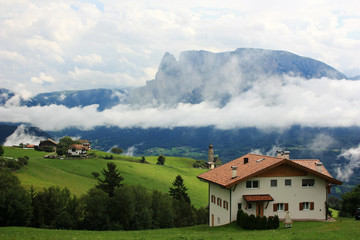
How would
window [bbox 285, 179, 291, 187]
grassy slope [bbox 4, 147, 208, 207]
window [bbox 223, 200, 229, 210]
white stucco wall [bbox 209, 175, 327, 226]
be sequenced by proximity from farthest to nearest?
1. grassy slope [bbox 4, 147, 208, 207]
2. window [bbox 285, 179, 291, 187]
3. window [bbox 223, 200, 229, 210]
4. white stucco wall [bbox 209, 175, 327, 226]

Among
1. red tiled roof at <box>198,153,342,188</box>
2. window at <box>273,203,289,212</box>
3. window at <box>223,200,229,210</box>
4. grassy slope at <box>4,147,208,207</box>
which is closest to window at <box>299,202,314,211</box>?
window at <box>273,203,289,212</box>

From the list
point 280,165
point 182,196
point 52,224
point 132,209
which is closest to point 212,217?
point 280,165

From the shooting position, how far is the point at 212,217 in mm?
55938

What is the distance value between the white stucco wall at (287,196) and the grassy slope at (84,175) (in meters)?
63.8

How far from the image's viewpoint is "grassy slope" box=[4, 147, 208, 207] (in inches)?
4381

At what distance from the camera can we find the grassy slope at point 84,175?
111m

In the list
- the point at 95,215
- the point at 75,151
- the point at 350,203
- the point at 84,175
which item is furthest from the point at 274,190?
the point at 75,151

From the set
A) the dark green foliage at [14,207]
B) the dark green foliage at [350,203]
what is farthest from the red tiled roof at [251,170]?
the dark green foliage at [350,203]

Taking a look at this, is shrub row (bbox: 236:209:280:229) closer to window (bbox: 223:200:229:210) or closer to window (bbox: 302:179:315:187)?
window (bbox: 223:200:229:210)

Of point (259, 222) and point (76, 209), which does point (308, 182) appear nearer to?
point (259, 222)

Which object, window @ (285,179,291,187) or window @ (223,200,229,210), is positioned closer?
window @ (223,200,229,210)

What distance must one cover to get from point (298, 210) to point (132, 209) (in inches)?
1506

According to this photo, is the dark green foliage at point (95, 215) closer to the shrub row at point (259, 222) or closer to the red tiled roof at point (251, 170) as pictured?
the red tiled roof at point (251, 170)

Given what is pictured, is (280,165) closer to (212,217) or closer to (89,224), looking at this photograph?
(212,217)
